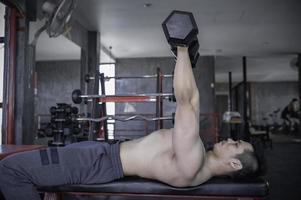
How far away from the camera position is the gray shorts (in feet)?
4.34

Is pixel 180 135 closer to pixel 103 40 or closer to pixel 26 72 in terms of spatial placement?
pixel 26 72

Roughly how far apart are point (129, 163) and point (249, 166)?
0.57 meters

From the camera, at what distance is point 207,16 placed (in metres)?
5.27

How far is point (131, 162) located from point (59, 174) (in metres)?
0.34

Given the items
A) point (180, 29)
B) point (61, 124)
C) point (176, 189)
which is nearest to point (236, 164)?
point (176, 189)

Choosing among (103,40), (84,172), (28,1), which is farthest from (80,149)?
(103,40)

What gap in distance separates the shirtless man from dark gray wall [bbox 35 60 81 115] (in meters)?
7.64

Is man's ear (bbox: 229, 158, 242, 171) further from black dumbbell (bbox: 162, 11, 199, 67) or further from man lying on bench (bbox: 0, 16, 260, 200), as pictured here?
black dumbbell (bbox: 162, 11, 199, 67)

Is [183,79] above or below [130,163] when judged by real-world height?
above

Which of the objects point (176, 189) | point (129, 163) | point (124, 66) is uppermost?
point (124, 66)

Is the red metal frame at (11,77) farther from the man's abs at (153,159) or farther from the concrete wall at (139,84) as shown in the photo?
the concrete wall at (139,84)

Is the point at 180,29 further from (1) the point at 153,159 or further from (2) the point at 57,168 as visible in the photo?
(2) the point at 57,168

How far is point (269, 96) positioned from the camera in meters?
15.3

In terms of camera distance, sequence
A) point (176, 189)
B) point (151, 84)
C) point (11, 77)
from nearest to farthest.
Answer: point (176, 189), point (11, 77), point (151, 84)
